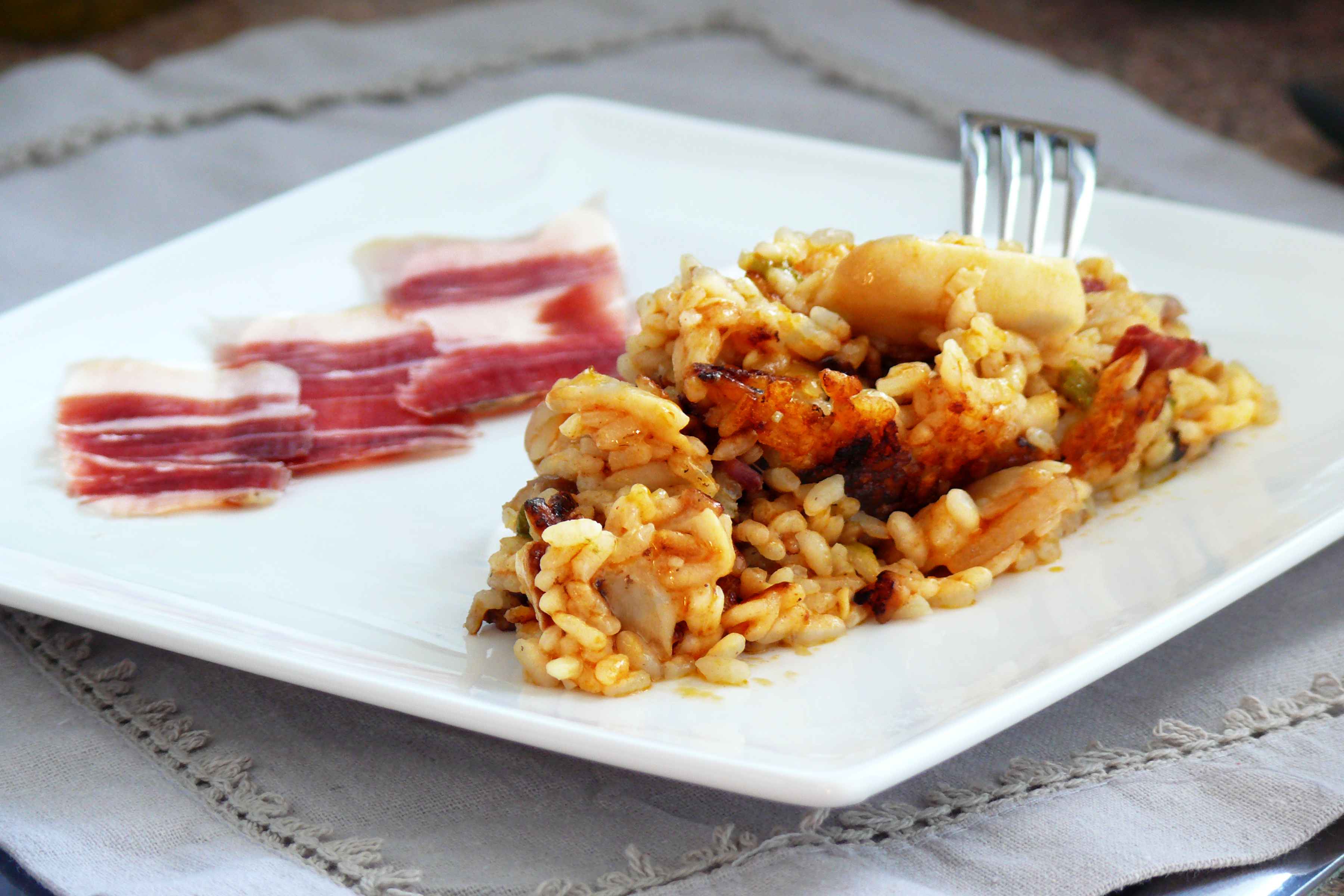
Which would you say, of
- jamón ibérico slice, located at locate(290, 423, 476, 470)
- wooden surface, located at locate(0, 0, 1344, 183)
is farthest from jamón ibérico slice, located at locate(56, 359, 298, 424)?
wooden surface, located at locate(0, 0, 1344, 183)

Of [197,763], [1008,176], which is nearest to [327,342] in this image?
[197,763]

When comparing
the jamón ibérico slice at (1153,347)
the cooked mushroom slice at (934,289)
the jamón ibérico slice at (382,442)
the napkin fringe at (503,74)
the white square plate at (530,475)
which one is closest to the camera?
the white square plate at (530,475)

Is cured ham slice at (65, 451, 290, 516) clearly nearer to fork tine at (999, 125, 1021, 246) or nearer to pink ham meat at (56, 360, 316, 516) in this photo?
pink ham meat at (56, 360, 316, 516)

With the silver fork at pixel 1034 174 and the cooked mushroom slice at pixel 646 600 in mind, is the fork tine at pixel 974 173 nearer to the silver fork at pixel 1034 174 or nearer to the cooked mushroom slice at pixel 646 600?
the silver fork at pixel 1034 174

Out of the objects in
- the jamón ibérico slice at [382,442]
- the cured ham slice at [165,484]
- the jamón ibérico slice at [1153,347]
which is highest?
the jamón ibérico slice at [1153,347]

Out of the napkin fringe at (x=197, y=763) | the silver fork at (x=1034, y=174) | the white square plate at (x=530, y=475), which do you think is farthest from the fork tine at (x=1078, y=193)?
the napkin fringe at (x=197, y=763)

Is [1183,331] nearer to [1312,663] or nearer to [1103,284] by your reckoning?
[1103,284]

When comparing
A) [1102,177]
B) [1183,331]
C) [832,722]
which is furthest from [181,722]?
[1102,177]

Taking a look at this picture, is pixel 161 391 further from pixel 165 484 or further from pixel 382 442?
pixel 382 442
